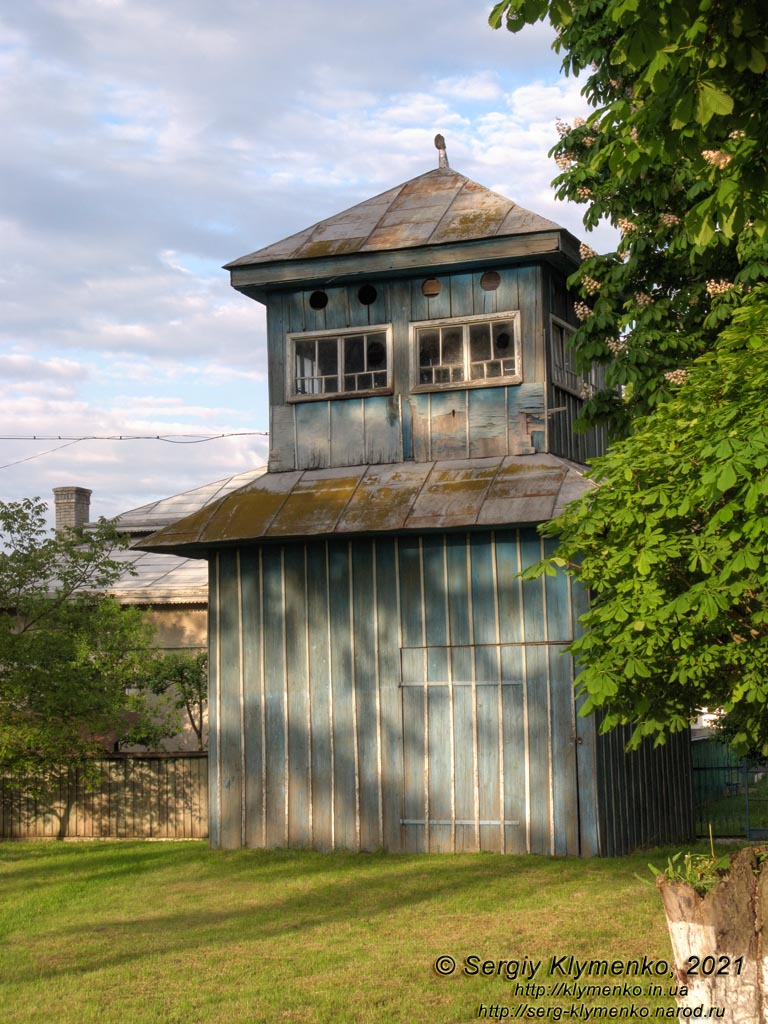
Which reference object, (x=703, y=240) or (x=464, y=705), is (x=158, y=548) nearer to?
(x=464, y=705)

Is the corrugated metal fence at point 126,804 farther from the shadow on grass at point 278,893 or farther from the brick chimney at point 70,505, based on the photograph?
the brick chimney at point 70,505

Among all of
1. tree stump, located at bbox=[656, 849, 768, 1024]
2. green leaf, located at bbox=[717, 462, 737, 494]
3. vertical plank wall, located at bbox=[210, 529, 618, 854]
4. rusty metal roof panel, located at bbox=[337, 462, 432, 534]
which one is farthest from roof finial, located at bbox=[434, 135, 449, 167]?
tree stump, located at bbox=[656, 849, 768, 1024]

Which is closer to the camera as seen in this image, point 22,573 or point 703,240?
point 703,240

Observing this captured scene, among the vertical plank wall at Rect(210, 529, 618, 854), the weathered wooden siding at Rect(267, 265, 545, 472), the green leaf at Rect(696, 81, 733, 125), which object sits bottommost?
the vertical plank wall at Rect(210, 529, 618, 854)

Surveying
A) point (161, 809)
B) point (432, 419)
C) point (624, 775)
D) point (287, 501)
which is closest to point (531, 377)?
point (432, 419)

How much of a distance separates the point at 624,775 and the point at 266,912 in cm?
617

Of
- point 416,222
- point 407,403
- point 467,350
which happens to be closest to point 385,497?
point 407,403

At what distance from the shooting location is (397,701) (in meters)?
17.3

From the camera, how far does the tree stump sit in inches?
253

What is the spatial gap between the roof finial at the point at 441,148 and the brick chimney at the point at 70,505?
18910 mm

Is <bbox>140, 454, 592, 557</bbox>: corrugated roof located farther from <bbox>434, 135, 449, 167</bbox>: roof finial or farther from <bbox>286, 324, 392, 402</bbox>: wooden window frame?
<bbox>434, 135, 449, 167</bbox>: roof finial

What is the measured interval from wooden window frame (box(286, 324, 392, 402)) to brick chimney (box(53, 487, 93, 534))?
62.2ft

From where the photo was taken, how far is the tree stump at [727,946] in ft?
21.1

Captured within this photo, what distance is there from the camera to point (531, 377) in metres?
17.8
